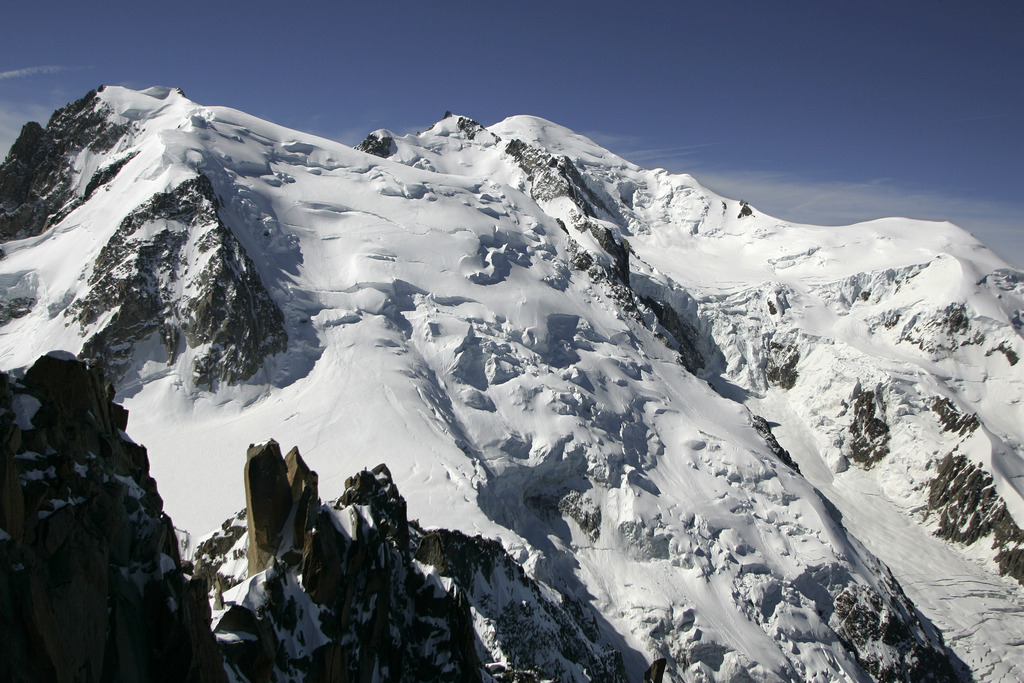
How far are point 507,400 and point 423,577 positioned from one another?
1079 inches

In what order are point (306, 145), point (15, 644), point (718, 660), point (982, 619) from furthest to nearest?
point (306, 145), point (982, 619), point (718, 660), point (15, 644)

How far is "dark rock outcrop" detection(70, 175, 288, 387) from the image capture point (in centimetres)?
4356

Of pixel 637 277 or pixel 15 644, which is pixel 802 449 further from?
pixel 15 644

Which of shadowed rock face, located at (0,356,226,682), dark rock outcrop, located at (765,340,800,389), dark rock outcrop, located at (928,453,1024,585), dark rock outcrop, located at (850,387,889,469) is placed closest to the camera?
shadowed rock face, located at (0,356,226,682)

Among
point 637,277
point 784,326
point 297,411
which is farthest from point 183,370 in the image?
point 784,326

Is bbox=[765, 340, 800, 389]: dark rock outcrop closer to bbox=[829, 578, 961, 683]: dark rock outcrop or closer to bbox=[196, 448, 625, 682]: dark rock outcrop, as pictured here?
bbox=[829, 578, 961, 683]: dark rock outcrop

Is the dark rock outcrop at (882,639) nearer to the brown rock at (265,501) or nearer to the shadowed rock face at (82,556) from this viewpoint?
the brown rock at (265,501)

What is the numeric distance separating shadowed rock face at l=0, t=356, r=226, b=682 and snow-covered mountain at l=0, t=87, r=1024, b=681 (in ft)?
59.1

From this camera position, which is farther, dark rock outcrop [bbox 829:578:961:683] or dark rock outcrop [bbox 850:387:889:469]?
dark rock outcrop [bbox 850:387:889:469]

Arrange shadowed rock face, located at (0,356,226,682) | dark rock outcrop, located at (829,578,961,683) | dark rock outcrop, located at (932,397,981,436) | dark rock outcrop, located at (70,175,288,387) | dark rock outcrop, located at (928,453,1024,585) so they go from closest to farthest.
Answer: shadowed rock face, located at (0,356,226,682) < dark rock outcrop, located at (829,578,961,683) < dark rock outcrop, located at (70,175,288,387) < dark rock outcrop, located at (928,453,1024,585) < dark rock outcrop, located at (932,397,981,436)

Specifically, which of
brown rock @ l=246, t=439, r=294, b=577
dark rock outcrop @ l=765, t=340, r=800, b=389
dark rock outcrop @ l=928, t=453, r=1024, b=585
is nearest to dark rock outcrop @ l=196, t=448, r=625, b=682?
brown rock @ l=246, t=439, r=294, b=577

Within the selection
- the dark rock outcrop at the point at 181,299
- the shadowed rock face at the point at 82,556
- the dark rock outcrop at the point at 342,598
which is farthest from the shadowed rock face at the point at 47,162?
the shadowed rock face at the point at 82,556

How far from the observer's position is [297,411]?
41.3 metres

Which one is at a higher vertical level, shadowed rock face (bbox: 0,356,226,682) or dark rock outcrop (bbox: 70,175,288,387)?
dark rock outcrop (bbox: 70,175,288,387)
